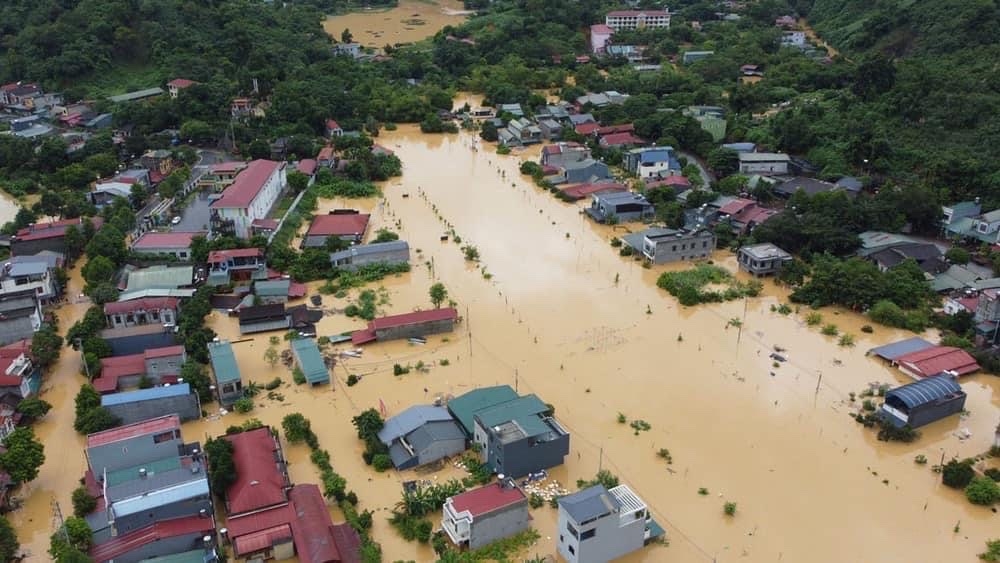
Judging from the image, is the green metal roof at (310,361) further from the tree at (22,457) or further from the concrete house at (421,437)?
the tree at (22,457)

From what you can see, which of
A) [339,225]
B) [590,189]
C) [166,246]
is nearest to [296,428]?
[166,246]

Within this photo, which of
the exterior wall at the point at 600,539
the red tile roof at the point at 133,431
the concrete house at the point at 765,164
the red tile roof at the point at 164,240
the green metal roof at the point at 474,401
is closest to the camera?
the exterior wall at the point at 600,539

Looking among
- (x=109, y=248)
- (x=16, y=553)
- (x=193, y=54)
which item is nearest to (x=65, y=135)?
(x=193, y=54)

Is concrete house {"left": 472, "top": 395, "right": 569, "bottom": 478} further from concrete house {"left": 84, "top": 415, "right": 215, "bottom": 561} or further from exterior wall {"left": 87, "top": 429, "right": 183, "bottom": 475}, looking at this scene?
exterior wall {"left": 87, "top": 429, "right": 183, "bottom": 475}

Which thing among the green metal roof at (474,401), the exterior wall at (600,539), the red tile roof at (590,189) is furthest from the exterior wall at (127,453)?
the red tile roof at (590,189)

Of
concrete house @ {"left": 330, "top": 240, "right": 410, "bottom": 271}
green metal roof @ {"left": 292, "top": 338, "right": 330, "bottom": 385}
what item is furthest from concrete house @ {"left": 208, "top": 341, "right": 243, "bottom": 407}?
concrete house @ {"left": 330, "top": 240, "right": 410, "bottom": 271}

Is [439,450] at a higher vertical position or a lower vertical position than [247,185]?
lower

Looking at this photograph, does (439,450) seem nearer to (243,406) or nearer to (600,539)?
(600,539)
